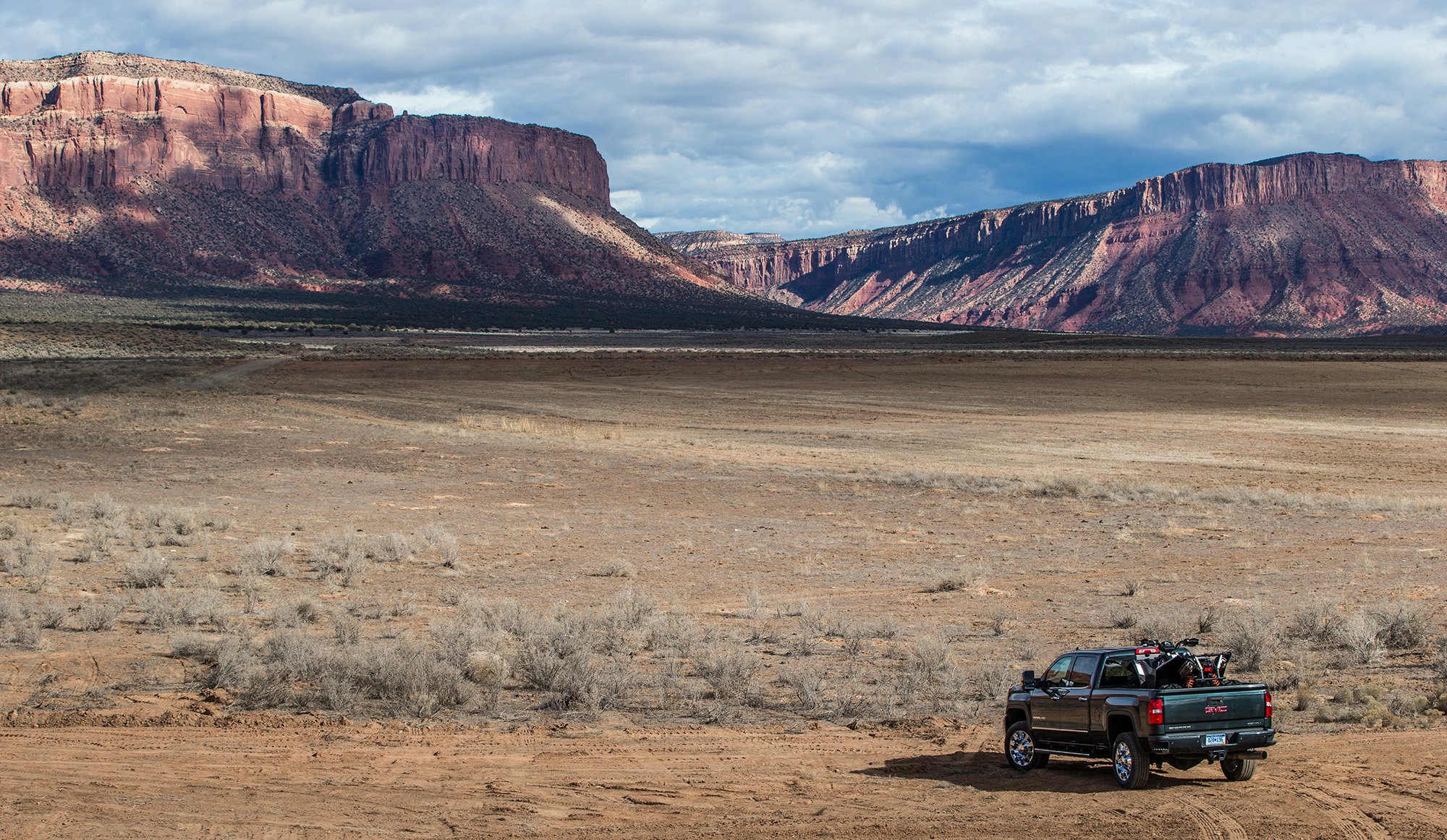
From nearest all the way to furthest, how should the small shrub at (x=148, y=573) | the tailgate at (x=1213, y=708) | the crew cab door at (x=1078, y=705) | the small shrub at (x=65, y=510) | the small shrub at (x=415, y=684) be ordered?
1. the tailgate at (x=1213, y=708)
2. the crew cab door at (x=1078, y=705)
3. the small shrub at (x=415, y=684)
4. the small shrub at (x=148, y=573)
5. the small shrub at (x=65, y=510)

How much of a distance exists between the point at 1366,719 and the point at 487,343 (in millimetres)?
79714

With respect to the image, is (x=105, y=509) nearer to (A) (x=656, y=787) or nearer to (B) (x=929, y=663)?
(B) (x=929, y=663)

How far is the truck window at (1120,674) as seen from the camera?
7797mm

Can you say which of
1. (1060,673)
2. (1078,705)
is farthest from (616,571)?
(1078,705)

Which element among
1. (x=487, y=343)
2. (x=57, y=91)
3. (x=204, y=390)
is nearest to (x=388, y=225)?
(x=57, y=91)

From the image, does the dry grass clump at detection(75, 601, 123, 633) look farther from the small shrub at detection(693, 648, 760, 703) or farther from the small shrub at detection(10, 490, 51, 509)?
the small shrub at detection(10, 490, 51, 509)

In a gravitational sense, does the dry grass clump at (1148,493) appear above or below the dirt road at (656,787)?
above

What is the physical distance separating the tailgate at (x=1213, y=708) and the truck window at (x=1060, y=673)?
→ 3.09 feet

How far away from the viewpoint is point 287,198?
506 feet

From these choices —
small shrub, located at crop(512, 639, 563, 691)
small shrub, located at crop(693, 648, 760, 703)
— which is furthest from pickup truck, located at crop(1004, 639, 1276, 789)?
small shrub, located at crop(512, 639, 563, 691)

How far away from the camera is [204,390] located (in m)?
42.3

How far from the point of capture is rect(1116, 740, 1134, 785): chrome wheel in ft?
25.0

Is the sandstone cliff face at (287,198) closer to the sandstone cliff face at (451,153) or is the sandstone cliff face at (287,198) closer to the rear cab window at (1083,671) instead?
the sandstone cliff face at (451,153)

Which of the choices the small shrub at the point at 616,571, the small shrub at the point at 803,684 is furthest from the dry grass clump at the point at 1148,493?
the small shrub at the point at 803,684
